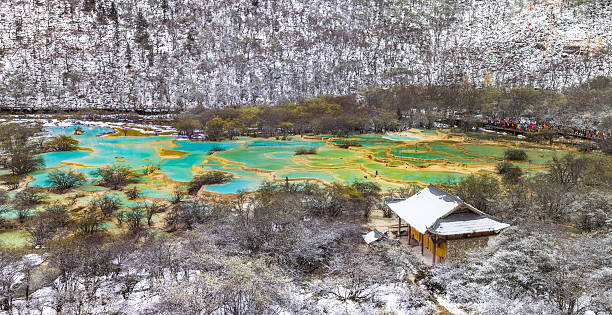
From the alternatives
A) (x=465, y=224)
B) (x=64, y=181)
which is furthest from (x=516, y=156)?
(x=64, y=181)

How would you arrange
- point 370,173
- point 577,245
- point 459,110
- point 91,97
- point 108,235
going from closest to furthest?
1. point 577,245
2. point 108,235
3. point 370,173
4. point 459,110
5. point 91,97

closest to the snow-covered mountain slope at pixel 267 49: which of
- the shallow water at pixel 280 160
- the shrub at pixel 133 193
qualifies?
the shallow water at pixel 280 160

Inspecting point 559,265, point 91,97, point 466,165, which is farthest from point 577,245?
point 91,97

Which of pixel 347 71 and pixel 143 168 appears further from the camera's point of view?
pixel 347 71

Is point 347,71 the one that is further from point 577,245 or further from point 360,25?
point 577,245

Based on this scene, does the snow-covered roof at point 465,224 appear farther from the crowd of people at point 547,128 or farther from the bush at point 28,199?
the crowd of people at point 547,128

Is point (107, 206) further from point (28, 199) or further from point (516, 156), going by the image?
point (516, 156)

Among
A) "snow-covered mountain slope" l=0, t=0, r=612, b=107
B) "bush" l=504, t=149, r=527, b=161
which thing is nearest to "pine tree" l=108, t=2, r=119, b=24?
"snow-covered mountain slope" l=0, t=0, r=612, b=107
